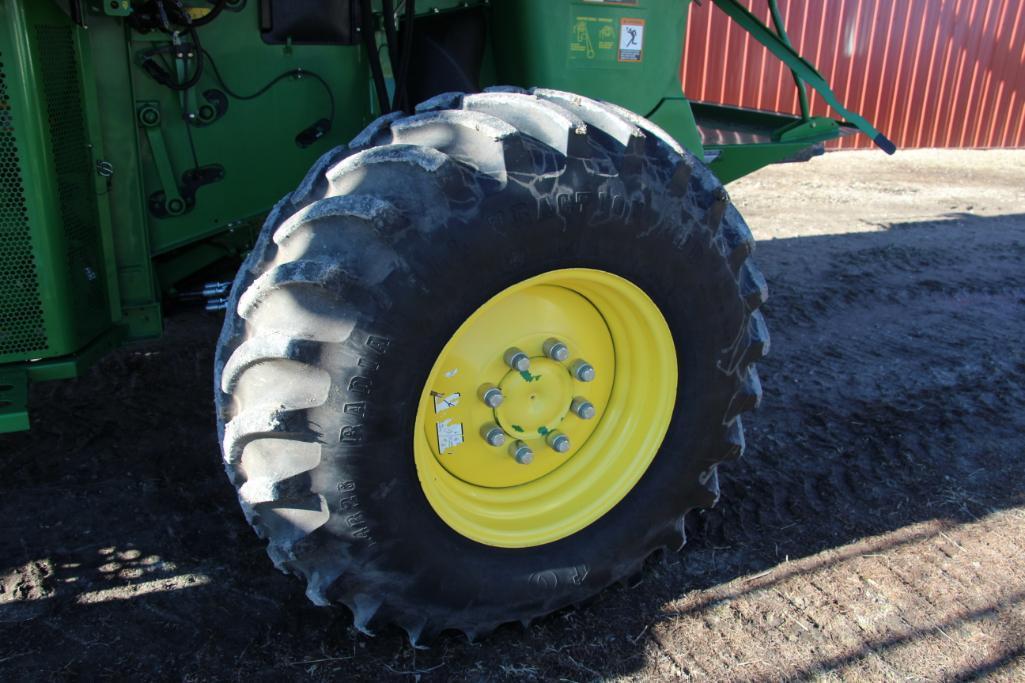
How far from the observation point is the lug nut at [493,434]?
2555 millimetres

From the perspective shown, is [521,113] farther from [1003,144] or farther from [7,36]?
[1003,144]

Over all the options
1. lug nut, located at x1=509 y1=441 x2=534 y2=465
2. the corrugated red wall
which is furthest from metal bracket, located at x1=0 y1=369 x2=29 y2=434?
the corrugated red wall

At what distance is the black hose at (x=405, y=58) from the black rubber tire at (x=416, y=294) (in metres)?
0.54

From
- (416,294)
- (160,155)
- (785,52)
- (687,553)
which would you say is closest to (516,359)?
(416,294)

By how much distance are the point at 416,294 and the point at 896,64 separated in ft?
37.0

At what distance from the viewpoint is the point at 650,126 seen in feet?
8.20

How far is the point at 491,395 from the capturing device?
2.51 metres

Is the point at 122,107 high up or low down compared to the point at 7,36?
down

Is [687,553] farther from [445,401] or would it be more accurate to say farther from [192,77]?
[192,77]

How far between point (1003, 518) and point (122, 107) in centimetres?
339

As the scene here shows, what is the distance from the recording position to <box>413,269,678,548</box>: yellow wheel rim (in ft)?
8.15

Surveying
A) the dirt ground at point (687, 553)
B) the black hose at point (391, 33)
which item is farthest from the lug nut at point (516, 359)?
the black hose at point (391, 33)

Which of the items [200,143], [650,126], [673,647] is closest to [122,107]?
[200,143]

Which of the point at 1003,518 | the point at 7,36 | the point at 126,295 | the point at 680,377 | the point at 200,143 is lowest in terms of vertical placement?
the point at 1003,518
